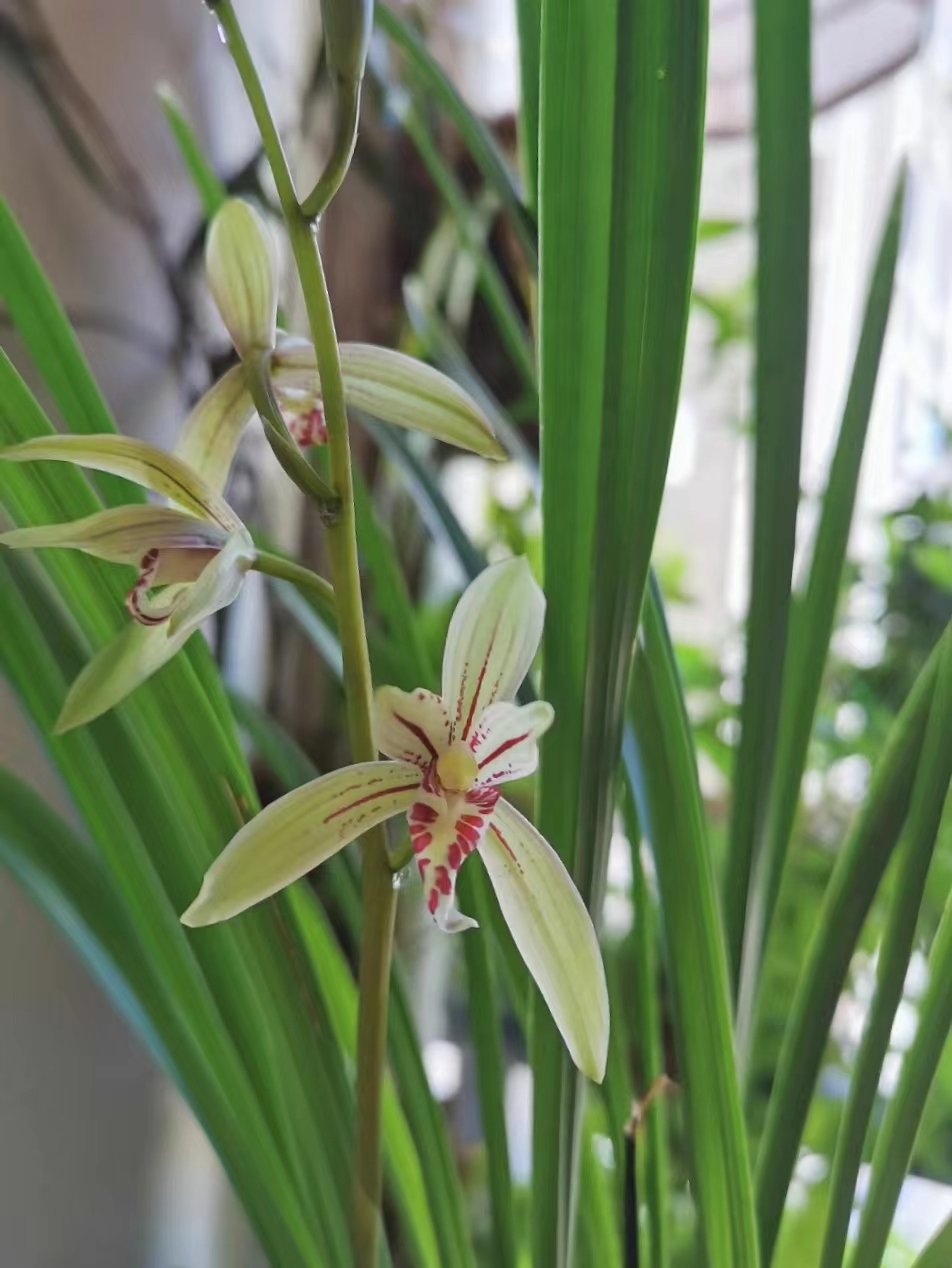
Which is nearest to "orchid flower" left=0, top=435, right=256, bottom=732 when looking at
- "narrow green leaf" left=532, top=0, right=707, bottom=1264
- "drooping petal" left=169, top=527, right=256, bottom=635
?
"drooping petal" left=169, top=527, right=256, bottom=635

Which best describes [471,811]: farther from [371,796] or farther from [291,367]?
[291,367]

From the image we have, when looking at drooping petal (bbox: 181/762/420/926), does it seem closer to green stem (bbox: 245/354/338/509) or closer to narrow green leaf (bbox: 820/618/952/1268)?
green stem (bbox: 245/354/338/509)

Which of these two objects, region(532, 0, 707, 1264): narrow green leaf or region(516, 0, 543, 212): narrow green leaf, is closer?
region(532, 0, 707, 1264): narrow green leaf

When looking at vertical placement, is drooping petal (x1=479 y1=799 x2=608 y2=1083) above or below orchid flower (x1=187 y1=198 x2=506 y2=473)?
below

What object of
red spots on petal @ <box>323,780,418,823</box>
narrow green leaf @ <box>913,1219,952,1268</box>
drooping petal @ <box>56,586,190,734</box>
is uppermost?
drooping petal @ <box>56,586,190,734</box>

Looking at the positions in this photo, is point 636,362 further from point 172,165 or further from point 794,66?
point 172,165

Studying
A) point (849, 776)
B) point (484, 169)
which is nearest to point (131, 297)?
point (484, 169)
